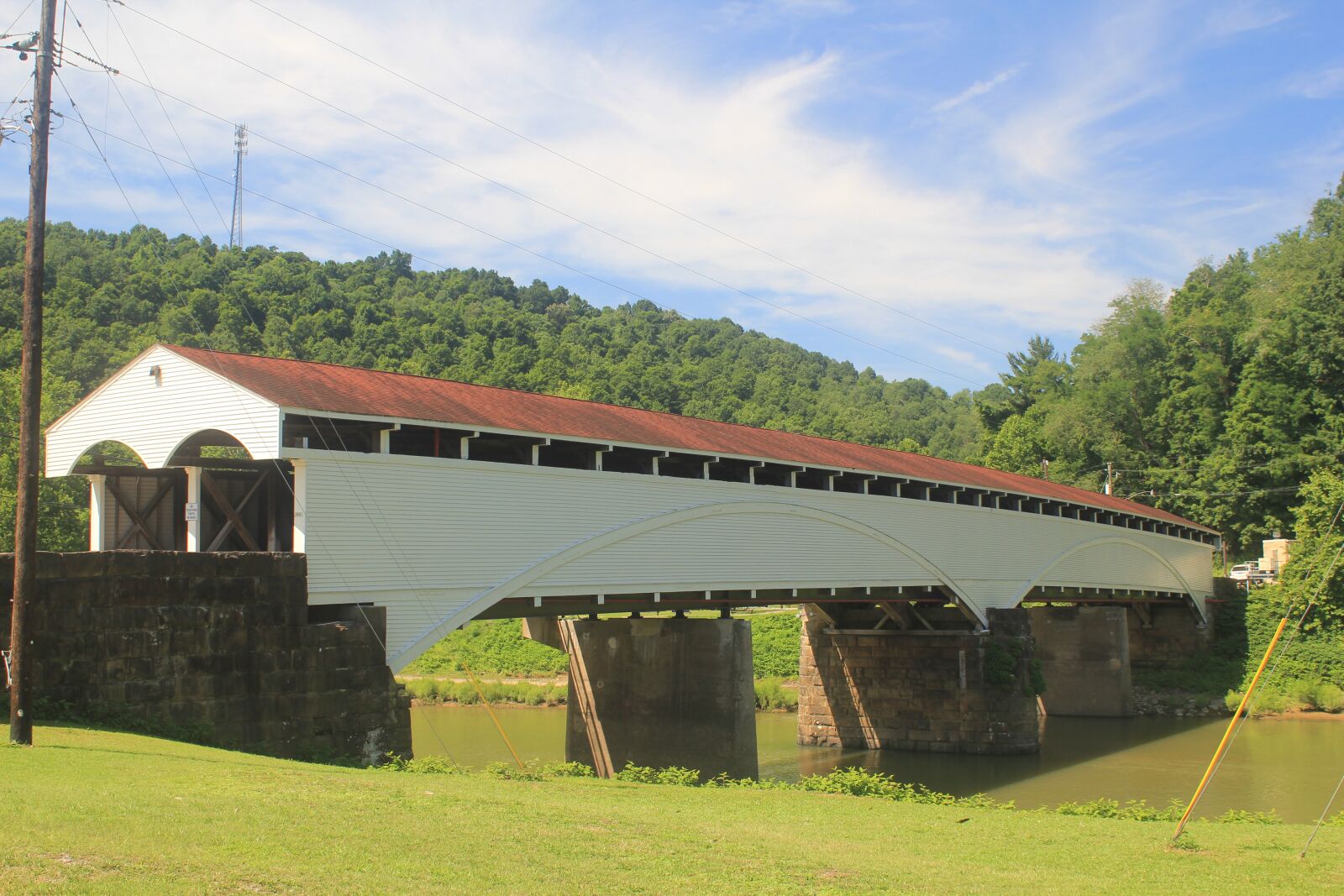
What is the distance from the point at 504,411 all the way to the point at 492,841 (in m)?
9.53

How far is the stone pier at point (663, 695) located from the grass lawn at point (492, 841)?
797 centimetres

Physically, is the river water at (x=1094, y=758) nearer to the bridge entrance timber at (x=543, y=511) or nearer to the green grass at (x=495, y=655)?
the bridge entrance timber at (x=543, y=511)

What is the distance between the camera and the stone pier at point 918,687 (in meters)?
28.6

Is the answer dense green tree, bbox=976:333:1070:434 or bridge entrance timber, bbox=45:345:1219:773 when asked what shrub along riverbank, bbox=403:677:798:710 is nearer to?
bridge entrance timber, bbox=45:345:1219:773

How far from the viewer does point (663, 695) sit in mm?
21734

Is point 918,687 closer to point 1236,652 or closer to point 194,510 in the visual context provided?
point 1236,652

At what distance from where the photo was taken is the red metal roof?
14570 mm

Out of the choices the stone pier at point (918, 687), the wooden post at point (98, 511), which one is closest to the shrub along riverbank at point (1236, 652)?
the stone pier at point (918, 687)

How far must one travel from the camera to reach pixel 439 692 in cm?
4038

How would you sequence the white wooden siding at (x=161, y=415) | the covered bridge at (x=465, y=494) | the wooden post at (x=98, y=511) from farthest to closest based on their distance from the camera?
the wooden post at (x=98, y=511)
the covered bridge at (x=465, y=494)
the white wooden siding at (x=161, y=415)

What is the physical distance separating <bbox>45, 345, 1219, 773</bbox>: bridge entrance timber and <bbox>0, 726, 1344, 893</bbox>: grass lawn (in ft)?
11.7

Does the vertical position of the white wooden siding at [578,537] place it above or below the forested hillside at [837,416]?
below

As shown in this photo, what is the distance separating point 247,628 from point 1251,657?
1528 inches

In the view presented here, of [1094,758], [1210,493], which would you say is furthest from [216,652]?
[1210,493]
